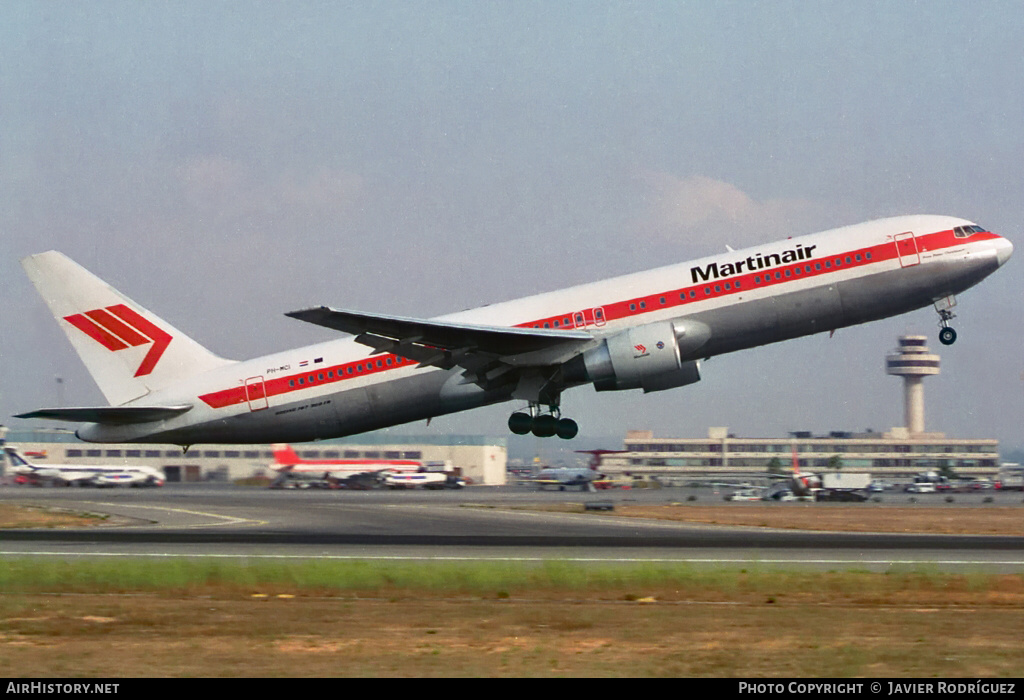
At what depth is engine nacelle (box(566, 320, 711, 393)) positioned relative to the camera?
118 ft

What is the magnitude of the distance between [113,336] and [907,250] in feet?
96.2

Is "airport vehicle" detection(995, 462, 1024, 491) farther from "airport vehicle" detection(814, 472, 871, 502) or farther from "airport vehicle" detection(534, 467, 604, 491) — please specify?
"airport vehicle" detection(534, 467, 604, 491)

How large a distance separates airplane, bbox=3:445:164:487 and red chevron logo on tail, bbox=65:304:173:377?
55.1 meters

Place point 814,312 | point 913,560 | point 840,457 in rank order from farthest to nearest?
point 840,457
point 814,312
point 913,560

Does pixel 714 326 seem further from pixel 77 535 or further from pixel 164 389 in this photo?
pixel 77 535

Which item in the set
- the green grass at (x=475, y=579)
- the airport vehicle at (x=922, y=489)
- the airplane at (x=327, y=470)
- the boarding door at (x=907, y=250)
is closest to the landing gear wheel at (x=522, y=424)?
the green grass at (x=475, y=579)

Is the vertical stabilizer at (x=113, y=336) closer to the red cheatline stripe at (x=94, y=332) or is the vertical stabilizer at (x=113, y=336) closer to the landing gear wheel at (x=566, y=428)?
the red cheatline stripe at (x=94, y=332)

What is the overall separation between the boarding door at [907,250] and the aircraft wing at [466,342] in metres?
10.3

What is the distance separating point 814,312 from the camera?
3653cm

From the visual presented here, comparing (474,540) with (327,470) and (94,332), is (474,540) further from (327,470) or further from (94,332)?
(327,470)

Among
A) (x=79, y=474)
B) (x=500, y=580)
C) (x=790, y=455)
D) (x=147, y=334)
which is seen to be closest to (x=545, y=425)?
(x=500, y=580)

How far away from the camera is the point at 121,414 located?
41344mm
